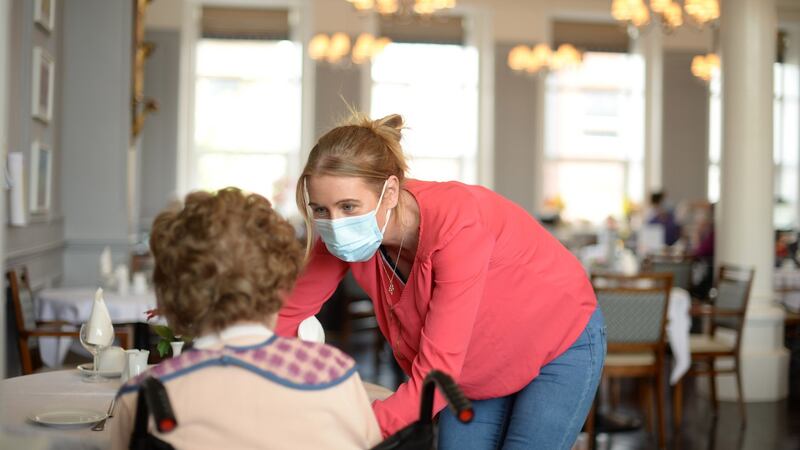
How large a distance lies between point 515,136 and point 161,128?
479 centimetres

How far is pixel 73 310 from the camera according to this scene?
4805 millimetres

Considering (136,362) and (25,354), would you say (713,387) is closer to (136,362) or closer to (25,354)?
(25,354)

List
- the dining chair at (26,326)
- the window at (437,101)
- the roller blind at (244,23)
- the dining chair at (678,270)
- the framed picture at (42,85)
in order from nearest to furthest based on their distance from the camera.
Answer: the dining chair at (26,326) → the framed picture at (42,85) → the dining chair at (678,270) → the roller blind at (244,23) → the window at (437,101)

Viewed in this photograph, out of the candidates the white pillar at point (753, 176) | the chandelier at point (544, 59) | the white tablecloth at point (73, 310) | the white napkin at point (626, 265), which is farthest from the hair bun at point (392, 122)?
the chandelier at point (544, 59)

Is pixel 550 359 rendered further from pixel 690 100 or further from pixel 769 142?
pixel 690 100

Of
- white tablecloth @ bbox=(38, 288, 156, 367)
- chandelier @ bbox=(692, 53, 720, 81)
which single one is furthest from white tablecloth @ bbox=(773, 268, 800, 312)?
white tablecloth @ bbox=(38, 288, 156, 367)

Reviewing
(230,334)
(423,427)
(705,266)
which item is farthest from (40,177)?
(705,266)

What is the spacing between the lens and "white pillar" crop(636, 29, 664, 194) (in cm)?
1300

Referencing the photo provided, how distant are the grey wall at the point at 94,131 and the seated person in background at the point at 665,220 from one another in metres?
7.07

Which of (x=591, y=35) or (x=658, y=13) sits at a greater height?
(x=591, y=35)

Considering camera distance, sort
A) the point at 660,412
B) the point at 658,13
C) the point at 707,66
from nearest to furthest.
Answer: the point at 660,412 < the point at 658,13 < the point at 707,66

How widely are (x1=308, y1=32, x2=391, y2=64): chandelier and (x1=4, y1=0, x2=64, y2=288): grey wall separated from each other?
5.06 metres

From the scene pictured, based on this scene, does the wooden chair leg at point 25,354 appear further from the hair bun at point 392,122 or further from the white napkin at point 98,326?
the hair bun at point 392,122

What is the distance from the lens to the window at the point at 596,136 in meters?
13.0
